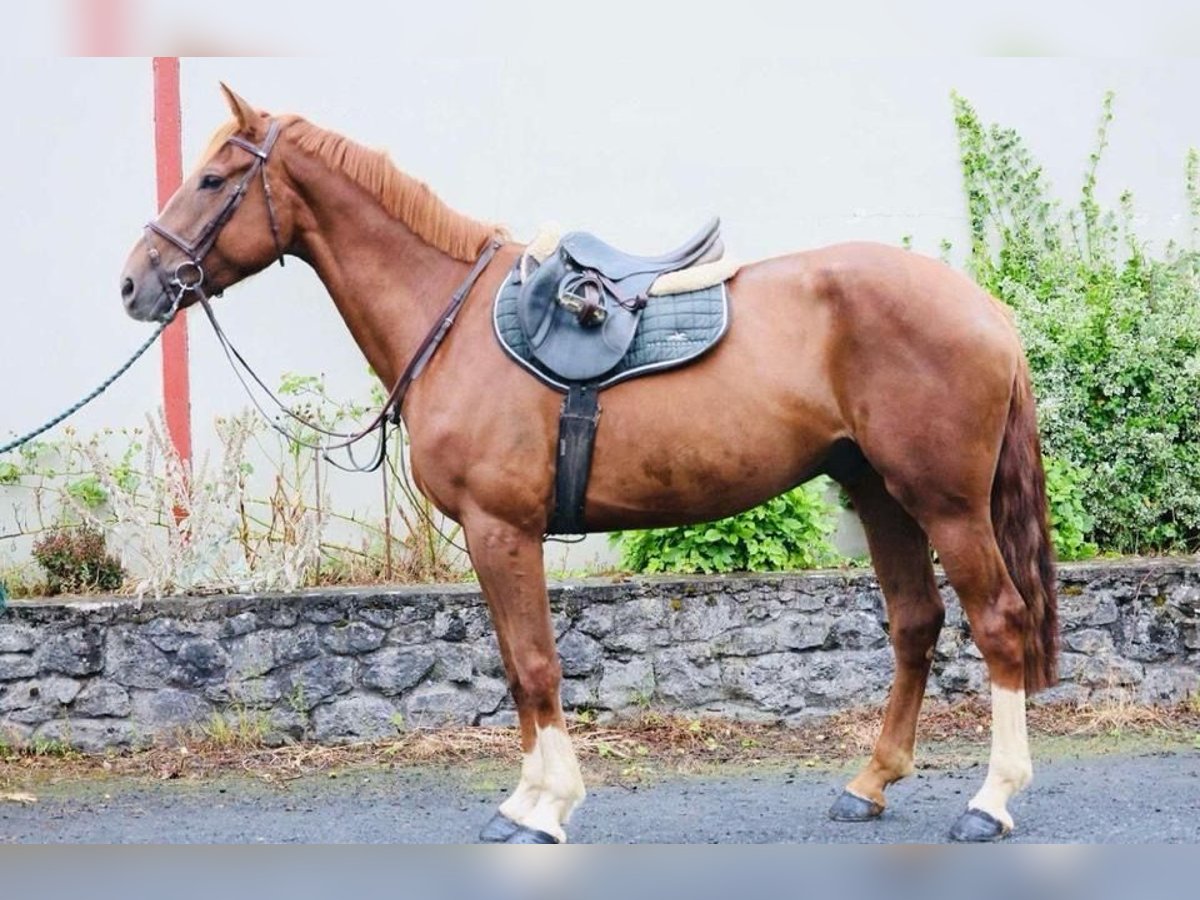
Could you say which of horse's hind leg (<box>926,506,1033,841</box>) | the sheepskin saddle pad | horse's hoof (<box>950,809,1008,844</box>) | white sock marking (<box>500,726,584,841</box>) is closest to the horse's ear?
the sheepskin saddle pad

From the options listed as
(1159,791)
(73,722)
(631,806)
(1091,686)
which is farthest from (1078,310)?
(73,722)

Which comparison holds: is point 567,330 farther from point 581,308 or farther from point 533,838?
point 533,838

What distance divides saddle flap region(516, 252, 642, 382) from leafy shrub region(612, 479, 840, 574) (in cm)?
224

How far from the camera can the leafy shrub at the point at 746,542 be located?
23.8ft

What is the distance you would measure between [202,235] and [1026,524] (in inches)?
119

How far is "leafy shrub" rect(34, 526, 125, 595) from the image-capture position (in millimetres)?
7531

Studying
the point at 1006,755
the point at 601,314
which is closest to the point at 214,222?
the point at 601,314

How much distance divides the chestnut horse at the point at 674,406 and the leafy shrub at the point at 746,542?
194 centimetres

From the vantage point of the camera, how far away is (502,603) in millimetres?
5035

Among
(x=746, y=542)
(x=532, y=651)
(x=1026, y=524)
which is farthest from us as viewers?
(x=746, y=542)

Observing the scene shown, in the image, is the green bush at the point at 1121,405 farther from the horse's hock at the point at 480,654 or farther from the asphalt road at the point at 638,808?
the asphalt road at the point at 638,808

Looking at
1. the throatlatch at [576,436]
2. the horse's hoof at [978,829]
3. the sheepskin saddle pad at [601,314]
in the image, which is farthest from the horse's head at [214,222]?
the horse's hoof at [978,829]

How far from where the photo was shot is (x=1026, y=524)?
16.9 feet

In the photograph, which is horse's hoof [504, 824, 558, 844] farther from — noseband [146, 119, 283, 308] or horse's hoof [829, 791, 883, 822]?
noseband [146, 119, 283, 308]
